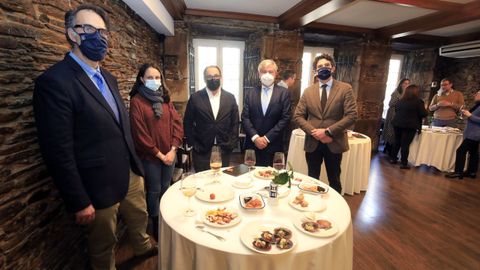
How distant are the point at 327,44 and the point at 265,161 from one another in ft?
13.8

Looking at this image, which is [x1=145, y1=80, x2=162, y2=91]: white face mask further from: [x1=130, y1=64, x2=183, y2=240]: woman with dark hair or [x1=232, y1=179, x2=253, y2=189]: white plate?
[x1=232, y1=179, x2=253, y2=189]: white plate

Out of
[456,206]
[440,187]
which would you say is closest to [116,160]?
[456,206]

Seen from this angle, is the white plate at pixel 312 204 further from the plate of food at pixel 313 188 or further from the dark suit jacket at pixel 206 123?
the dark suit jacket at pixel 206 123

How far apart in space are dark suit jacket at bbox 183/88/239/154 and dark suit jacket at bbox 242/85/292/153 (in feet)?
0.63

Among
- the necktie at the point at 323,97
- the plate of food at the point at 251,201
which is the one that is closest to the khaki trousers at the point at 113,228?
the plate of food at the point at 251,201

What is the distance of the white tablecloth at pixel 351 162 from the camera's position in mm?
2949

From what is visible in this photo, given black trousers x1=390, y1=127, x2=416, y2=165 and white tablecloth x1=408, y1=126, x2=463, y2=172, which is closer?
white tablecloth x1=408, y1=126, x2=463, y2=172

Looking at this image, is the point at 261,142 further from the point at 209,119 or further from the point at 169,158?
the point at 169,158

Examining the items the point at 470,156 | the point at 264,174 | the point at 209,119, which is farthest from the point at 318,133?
the point at 470,156

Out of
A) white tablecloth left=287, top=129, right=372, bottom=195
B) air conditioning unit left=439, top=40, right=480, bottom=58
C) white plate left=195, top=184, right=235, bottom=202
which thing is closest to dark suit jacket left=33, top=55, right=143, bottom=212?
white plate left=195, top=184, right=235, bottom=202

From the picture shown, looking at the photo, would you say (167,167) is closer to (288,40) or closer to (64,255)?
(64,255)

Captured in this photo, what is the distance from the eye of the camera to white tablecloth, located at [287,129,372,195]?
2949mm

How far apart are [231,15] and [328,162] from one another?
115 inches

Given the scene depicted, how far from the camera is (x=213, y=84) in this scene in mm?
2367
